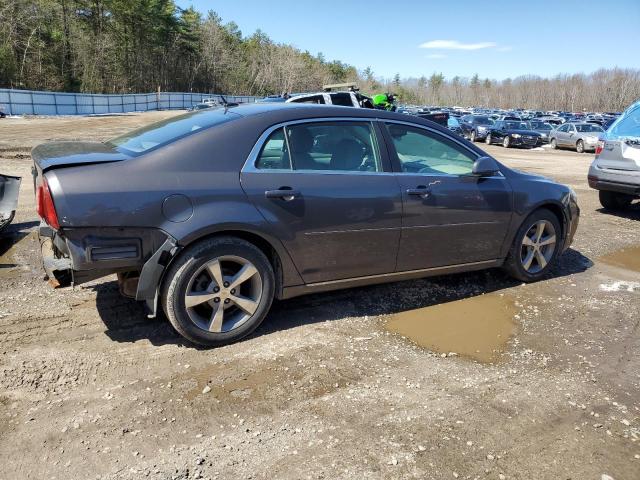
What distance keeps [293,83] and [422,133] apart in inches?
3478

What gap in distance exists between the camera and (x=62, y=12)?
55594 millimetres

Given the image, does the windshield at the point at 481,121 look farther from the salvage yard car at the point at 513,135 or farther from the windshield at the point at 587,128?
the windshield at the point at 587,128

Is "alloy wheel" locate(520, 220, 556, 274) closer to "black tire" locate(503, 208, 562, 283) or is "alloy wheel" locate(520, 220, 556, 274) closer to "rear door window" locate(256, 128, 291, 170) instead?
"black tire" locate(503, 208, 562, 283)

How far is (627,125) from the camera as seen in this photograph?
27.2 ft

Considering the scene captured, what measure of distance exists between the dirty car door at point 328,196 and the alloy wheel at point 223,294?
0.36 m

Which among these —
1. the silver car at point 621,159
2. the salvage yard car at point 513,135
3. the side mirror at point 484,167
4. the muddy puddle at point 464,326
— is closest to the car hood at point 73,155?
the muddy puddle at point 464,326

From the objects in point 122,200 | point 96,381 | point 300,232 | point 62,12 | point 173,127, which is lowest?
point 96,381

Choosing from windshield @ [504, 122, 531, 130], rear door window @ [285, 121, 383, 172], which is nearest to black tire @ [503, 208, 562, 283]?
rear door window @ [285, 121, 383, 172]

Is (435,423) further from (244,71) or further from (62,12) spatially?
(244,71)

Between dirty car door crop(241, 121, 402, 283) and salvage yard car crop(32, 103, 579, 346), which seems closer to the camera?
salvage yard car crop(32, 103, 579, 346)

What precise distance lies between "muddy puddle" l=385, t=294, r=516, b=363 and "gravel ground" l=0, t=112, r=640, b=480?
0.29ft

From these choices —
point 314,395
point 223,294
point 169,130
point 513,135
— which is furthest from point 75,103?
point 314,395

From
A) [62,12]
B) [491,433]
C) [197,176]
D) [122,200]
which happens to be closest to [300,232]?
[197,176]

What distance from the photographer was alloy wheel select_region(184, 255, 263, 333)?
3418 mm
